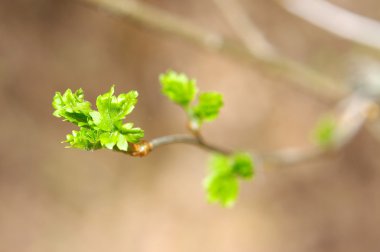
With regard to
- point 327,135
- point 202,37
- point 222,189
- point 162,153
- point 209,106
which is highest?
point 202,37

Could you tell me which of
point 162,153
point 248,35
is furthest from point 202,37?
point 162,153

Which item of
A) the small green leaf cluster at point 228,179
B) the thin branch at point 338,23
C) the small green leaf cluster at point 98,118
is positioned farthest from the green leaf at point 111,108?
the thin branch at point 338,23

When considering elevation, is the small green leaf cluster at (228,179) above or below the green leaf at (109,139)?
below

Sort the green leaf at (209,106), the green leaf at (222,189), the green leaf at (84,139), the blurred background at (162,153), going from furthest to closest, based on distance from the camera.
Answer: the blurred background at (162,153), the green leaf at (222,189), the green leaf at (209,106), the green leaf at (84,139)

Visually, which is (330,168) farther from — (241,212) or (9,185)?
(9,185)

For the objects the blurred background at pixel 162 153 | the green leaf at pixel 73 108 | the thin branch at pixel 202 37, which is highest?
the thin branch at pixel 202 37

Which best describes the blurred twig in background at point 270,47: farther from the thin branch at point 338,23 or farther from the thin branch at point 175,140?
the thin branch at point 175,140

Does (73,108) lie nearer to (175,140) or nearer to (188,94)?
(175,140)
